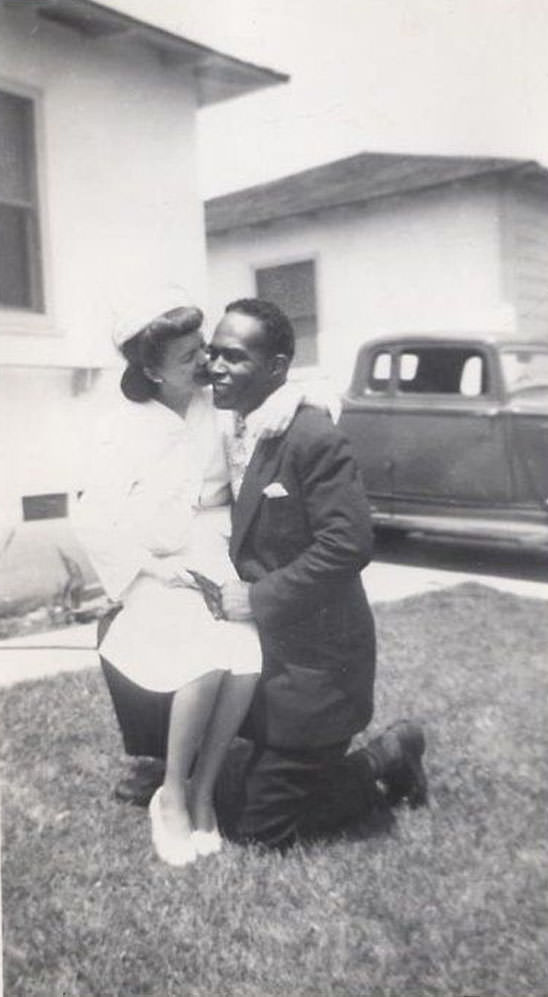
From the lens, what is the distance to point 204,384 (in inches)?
78.8

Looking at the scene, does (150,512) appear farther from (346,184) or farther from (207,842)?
(346,184)

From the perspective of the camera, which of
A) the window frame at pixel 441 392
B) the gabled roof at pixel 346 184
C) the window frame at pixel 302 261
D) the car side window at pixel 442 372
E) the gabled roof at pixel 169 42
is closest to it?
the gabled roof at pixel 169 42

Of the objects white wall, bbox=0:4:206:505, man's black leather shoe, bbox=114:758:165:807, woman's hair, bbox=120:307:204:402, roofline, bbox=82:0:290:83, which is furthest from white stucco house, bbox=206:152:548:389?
man's black leather shoe, bbox=114:758:165:807

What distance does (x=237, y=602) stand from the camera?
1856 mm

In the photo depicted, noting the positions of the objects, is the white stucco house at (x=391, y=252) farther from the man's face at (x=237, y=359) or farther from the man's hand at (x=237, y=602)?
the man's hand at (x=237, y=602)

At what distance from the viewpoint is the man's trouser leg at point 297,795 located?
6.25 feet

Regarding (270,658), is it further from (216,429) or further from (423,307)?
(423,307)

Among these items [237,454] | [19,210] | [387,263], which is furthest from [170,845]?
[387,263]

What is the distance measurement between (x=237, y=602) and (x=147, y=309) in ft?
1.97

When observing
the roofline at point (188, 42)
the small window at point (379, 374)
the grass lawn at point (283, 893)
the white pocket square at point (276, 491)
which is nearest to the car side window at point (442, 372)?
the small window at point (379, 374)

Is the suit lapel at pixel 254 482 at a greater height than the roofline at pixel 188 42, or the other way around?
the roofline at pixel 188 42

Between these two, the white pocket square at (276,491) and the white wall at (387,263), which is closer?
the white pocket square at (276,491)

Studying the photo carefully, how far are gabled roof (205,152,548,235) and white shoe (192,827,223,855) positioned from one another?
6.35 m

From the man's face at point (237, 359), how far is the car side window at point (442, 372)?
3.79m
